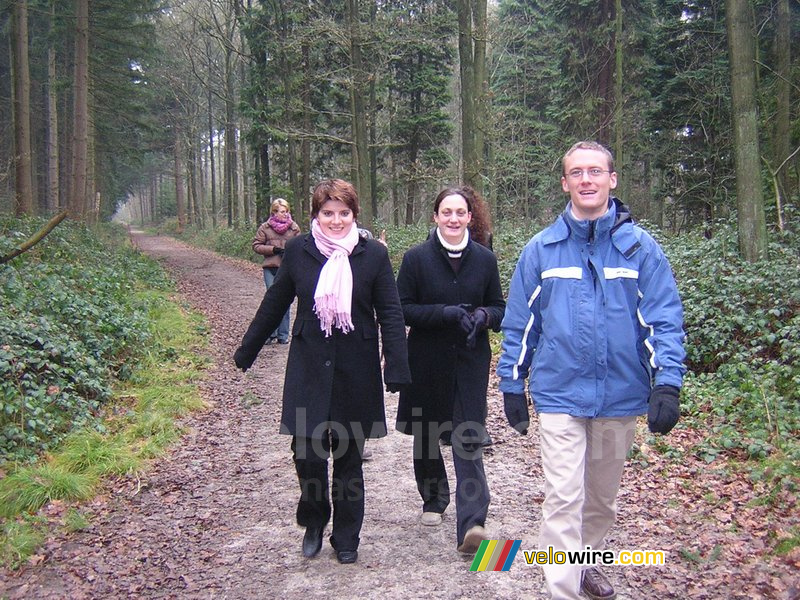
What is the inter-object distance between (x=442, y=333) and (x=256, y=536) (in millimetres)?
1948

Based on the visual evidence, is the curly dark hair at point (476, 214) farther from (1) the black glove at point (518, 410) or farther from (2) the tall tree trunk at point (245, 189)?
(2) the tall tree trunk at point (245, 189)

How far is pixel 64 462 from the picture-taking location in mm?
5414

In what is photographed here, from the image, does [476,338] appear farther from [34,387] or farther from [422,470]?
[34,387]

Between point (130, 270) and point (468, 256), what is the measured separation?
13520 mm

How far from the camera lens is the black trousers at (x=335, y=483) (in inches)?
150

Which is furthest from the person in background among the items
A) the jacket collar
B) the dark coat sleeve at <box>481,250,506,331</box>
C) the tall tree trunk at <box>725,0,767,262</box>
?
the jacket collar

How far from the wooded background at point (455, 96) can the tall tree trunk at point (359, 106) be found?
0.06m

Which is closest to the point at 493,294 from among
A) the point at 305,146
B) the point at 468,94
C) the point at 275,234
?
the point at 275,234

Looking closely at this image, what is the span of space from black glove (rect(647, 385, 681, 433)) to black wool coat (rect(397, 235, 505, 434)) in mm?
1275

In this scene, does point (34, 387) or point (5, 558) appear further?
point (34, 387)

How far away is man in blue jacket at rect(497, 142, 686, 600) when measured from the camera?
3.06 m

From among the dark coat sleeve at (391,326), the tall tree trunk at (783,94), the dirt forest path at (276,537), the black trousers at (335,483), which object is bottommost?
the dirt forest path at (276,537)

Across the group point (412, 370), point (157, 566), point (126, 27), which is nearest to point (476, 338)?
point (412, 370)

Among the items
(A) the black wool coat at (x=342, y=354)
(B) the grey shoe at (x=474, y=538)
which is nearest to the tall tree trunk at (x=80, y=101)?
(A) the black wool coat at (x=342, y=354)
